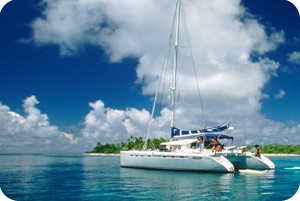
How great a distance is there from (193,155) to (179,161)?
149 centimetres

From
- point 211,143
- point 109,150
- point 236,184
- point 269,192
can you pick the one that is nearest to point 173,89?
point 211,143

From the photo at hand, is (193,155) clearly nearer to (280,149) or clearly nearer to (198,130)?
(198,130)

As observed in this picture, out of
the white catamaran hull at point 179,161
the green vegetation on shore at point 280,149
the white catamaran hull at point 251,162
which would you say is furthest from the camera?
the green vegetation on shore at point 280,149

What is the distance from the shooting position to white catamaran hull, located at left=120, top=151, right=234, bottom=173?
21.9m

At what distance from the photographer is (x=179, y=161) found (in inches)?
914

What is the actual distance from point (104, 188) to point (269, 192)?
941 cm

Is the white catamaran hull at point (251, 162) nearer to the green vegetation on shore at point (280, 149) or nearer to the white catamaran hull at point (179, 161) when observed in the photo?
the white catamaran hull at point (179, 161)

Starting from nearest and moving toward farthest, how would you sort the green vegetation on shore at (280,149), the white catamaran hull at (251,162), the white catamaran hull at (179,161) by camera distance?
the white catamaran hull at (179,161), the white catamaran hull at (251,162), the green vegetation on shore at (280,149)

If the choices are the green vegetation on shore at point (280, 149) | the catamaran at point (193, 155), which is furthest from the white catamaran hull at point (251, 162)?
the green vegetation on shore at point (280, 149)

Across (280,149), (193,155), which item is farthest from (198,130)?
(280,149)

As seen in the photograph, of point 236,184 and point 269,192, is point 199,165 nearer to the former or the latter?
point 236,184

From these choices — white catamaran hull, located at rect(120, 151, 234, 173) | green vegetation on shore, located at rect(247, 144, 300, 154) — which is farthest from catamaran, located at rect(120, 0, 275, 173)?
green vegetation on shore, located at rect(247, 144, 300, 154)

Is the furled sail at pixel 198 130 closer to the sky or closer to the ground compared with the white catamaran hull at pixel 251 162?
closer to the sky

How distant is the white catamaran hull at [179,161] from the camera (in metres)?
21.9
